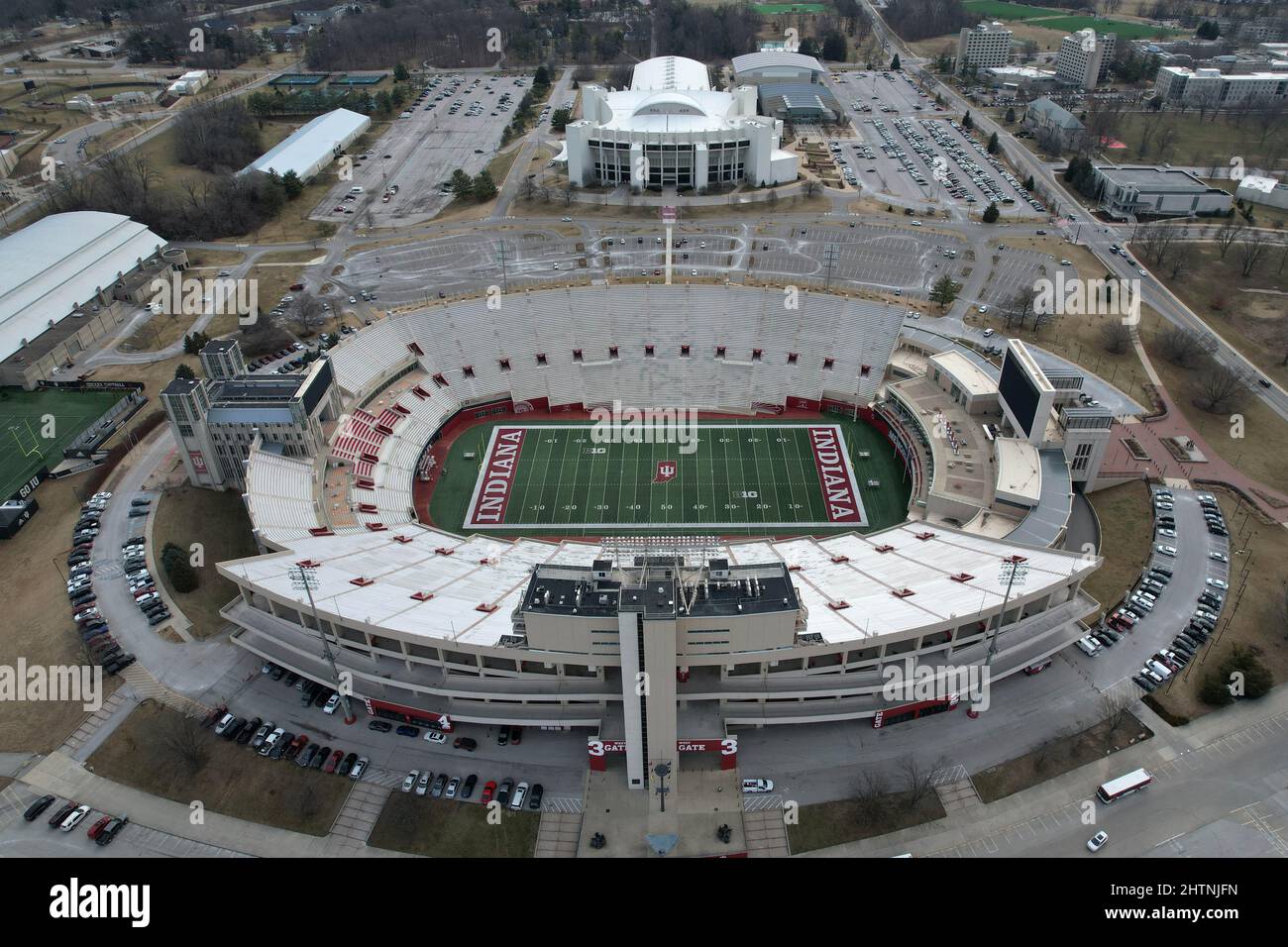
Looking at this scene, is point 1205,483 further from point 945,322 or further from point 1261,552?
point 945,322

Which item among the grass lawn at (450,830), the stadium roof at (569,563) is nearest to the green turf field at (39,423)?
the stadium roof at (569,563)

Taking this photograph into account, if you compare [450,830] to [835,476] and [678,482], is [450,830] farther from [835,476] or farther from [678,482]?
[835,476]

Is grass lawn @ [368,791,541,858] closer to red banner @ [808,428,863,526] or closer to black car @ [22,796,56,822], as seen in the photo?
black car @ [22,796,56,822]

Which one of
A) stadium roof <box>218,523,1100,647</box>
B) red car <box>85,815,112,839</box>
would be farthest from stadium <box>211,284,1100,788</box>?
red car <box>85,815,112,839</box>

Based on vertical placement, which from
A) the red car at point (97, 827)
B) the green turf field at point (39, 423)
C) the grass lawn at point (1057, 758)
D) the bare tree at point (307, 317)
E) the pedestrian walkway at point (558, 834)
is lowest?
the pedestrian walkway at point (558, 834)

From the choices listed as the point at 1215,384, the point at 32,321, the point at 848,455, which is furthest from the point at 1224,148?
the point at 32,321

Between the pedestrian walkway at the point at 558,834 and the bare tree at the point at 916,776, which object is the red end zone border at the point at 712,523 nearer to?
the bare tree at the point at 916,776

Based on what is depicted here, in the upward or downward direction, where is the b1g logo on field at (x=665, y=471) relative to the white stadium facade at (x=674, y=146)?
downward
